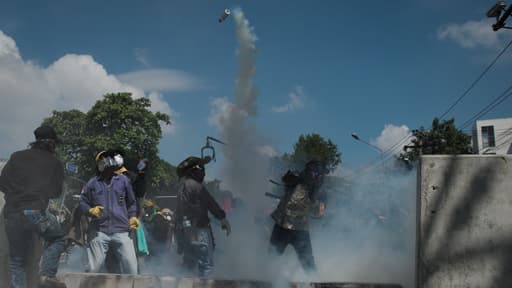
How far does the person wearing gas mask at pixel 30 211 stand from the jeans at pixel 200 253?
151cm

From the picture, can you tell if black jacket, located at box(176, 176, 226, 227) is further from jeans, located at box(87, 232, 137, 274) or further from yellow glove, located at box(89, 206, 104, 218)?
yellow glove, located at box(89, 206, 104, 218)

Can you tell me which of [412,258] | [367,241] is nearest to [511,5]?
[367,241]

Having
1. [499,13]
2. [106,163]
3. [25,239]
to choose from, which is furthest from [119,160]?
[499,13]

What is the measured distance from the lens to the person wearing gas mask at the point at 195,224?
5.23 m

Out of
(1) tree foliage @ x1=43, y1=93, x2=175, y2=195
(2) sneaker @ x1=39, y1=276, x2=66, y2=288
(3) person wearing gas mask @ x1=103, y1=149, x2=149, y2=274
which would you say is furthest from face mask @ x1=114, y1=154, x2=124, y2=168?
(1) tree foliage @ x1=43, y1=93, x2=175, y2=195

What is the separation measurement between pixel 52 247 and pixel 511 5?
12280 millimetres

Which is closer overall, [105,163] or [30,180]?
[30,180]

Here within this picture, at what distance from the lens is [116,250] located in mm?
4609

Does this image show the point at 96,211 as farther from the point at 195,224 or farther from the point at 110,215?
the point at 195,224

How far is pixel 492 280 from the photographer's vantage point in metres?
3.06

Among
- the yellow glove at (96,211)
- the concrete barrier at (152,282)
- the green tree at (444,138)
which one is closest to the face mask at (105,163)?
the yellow glove at (96,211)

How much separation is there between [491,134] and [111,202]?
40.9 m

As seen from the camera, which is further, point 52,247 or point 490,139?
point 490,139

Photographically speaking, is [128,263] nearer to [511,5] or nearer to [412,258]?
[412,258]
